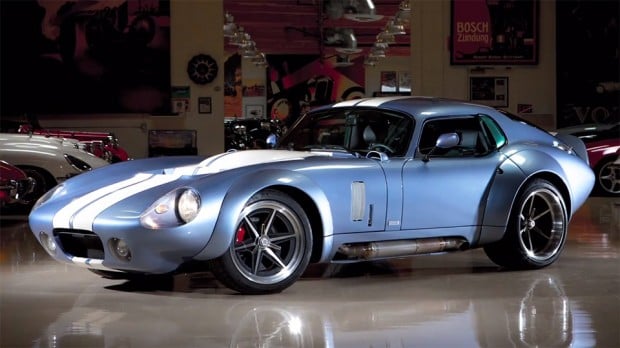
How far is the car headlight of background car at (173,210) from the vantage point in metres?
4.80

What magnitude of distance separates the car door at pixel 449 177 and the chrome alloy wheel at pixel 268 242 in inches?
31.1

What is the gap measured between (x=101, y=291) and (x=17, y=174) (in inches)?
153

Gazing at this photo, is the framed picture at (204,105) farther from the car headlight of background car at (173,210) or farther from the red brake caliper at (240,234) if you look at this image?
the car headlight of background car at (173,210)

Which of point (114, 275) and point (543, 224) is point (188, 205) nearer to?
point (114, 275)

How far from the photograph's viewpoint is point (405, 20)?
20922 mm

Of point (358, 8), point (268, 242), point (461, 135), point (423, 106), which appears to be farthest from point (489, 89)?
point (268, 242)

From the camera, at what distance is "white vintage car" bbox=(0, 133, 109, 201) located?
34.5 ft

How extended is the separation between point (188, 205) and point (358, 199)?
1.08 meters

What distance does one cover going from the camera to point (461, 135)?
20.5 ft

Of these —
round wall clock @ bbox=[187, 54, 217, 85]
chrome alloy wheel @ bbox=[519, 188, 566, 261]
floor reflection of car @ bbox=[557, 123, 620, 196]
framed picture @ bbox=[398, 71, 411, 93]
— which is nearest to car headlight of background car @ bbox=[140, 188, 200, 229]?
chrome alloy wheel @ bbox=[519, 188, 566, 261]

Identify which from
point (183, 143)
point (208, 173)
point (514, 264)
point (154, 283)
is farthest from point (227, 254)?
point (183, 143)

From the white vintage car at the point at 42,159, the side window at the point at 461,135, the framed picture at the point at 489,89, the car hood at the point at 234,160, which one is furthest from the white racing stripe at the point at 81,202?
the framed picture at the point at 489,89

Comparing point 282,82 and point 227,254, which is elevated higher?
point 282,82

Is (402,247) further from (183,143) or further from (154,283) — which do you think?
(183,143)
